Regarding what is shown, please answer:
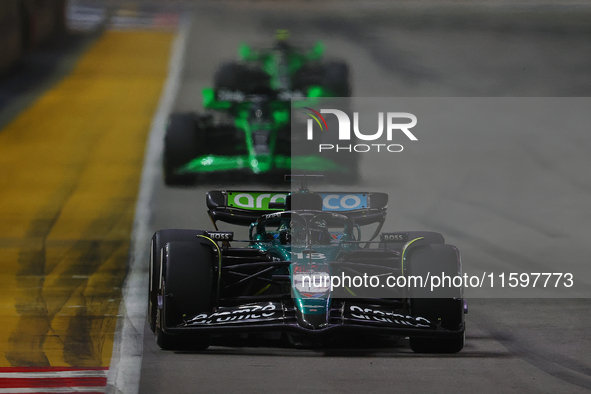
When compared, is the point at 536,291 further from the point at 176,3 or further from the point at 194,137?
the point at 176,3

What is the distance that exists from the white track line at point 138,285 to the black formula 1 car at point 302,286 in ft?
0.83

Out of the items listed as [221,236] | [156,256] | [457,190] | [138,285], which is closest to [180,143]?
[457,190]

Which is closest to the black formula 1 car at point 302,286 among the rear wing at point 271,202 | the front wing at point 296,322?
the front wing at point 296,322

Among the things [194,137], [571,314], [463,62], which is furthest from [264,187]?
[463,62]

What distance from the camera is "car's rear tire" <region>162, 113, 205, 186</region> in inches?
516

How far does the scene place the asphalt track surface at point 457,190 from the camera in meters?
6.00

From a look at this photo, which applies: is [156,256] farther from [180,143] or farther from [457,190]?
[457,190]

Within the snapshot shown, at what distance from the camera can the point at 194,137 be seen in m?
13.2

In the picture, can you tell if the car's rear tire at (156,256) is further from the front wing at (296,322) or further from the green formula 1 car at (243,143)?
the green formula 1 car at (243,143)

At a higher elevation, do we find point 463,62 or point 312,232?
point 312,232

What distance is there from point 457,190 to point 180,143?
3.78m

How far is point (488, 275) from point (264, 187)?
4009 millimetres

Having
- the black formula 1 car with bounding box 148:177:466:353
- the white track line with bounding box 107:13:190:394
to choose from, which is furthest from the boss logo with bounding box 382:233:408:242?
the white track line with bounding box 107:13:190:394

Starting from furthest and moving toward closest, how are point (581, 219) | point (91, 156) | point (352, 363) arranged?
point (91, 156) < point (581, 219) < point (352, 363)
